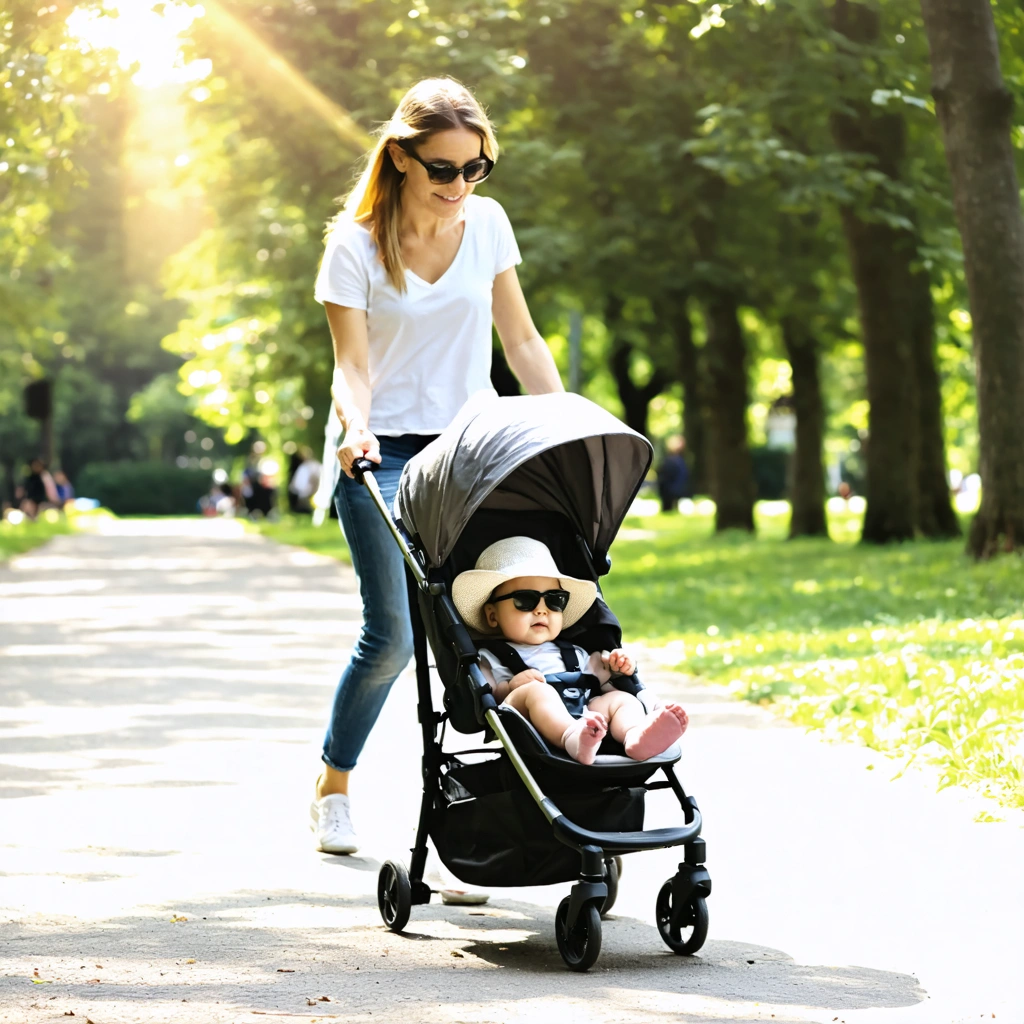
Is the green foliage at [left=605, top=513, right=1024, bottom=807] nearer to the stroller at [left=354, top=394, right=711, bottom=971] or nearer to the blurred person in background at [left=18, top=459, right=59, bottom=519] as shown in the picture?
the stroller at [left=354, top=394, right=711, bottom=971]

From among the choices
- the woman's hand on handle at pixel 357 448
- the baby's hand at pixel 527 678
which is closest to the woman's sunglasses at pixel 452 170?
the woman's hand on handle at pixel 357 448

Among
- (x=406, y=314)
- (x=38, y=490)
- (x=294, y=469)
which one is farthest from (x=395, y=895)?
(x=294, y=469)

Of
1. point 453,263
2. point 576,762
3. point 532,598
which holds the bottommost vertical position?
point 576,762

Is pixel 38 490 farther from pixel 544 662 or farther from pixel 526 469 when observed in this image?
pixel 544 662

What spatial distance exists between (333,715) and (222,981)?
1712 mm

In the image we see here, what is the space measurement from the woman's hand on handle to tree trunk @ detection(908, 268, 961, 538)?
1713 centimetres

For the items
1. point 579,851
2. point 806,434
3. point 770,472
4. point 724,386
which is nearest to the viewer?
point 579,851

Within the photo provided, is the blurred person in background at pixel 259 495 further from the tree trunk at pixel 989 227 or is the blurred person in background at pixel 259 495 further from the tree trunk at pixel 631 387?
the tree trunk at pixel 989 227

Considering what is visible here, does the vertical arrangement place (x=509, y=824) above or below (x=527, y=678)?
below

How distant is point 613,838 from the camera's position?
14.8ft

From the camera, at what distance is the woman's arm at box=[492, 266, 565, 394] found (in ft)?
18.8

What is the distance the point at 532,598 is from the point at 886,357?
1630 centimetres

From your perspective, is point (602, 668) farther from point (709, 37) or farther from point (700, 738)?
point (709, 37)

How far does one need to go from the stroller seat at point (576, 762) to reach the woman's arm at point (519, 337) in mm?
1396
